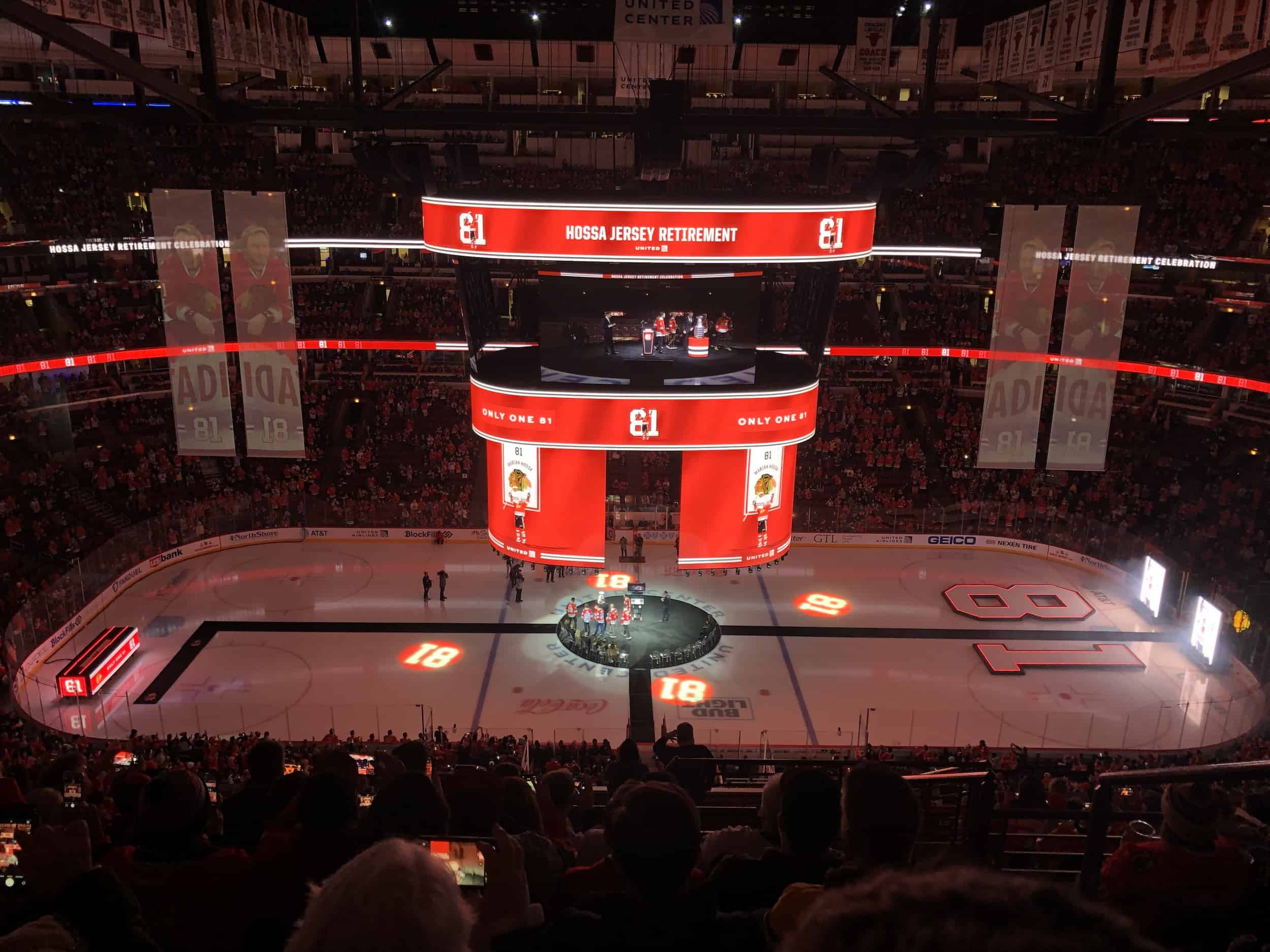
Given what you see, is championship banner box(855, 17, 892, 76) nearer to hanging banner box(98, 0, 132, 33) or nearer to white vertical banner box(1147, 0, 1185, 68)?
white vertical banner box(1147, 0, 1185, 68)

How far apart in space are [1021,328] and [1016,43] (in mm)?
7539

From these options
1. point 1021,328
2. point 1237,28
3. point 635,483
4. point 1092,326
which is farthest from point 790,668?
point 1237,28

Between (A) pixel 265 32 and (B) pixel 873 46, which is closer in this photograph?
(A) pixel 265 32

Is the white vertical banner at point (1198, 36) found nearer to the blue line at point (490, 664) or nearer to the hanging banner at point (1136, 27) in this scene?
the hanging banner at point (1136, 27)

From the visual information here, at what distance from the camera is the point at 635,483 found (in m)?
33.9

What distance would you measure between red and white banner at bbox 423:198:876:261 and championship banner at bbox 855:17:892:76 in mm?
9414

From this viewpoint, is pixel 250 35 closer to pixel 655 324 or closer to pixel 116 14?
pixel 116 14

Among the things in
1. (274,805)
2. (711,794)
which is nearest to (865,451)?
(711,794)

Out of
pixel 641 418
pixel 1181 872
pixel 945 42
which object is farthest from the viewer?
pixel 945 42

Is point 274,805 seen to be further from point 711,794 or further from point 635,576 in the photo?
point 635,576

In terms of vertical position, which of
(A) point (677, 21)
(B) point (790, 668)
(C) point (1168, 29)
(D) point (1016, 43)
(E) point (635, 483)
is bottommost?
(B) point (790, 668)

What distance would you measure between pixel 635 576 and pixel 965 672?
394 inches

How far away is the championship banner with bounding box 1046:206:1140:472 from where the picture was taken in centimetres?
2203

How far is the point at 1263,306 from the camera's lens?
110 ft
